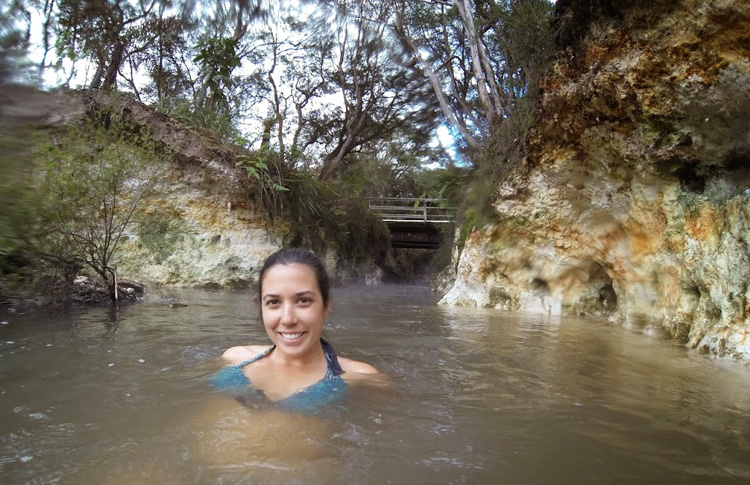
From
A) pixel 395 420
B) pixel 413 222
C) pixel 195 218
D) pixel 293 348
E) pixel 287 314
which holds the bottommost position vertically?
pixel 395 420

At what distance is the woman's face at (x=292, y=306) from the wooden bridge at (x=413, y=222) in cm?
1418

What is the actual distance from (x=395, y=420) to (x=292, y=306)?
0.73 meters

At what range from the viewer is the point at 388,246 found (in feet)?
59.4

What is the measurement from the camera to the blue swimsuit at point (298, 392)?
230 cm

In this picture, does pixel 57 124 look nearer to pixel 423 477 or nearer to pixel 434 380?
pixel 434 380

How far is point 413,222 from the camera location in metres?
18.1

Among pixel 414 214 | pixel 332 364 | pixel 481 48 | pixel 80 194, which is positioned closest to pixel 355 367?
pixel 332 364

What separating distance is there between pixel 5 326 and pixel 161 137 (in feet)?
25.7

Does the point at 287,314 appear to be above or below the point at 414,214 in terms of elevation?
below

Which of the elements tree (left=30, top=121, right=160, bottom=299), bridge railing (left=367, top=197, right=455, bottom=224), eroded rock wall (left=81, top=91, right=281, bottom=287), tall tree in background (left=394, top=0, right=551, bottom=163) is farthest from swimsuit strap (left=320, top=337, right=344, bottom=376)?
bridge railing (left=367, top=197, right=455, bottom=224)

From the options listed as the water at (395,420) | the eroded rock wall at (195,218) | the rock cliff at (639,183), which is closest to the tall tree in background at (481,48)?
the rock cliff at (639,183)

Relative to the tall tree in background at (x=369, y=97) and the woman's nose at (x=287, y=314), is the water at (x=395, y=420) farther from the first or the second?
the tall tree in background at (x=369, y=97)

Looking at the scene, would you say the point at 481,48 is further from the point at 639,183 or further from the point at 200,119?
the point at 200,119

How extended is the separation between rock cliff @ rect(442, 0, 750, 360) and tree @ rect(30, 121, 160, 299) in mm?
6014
